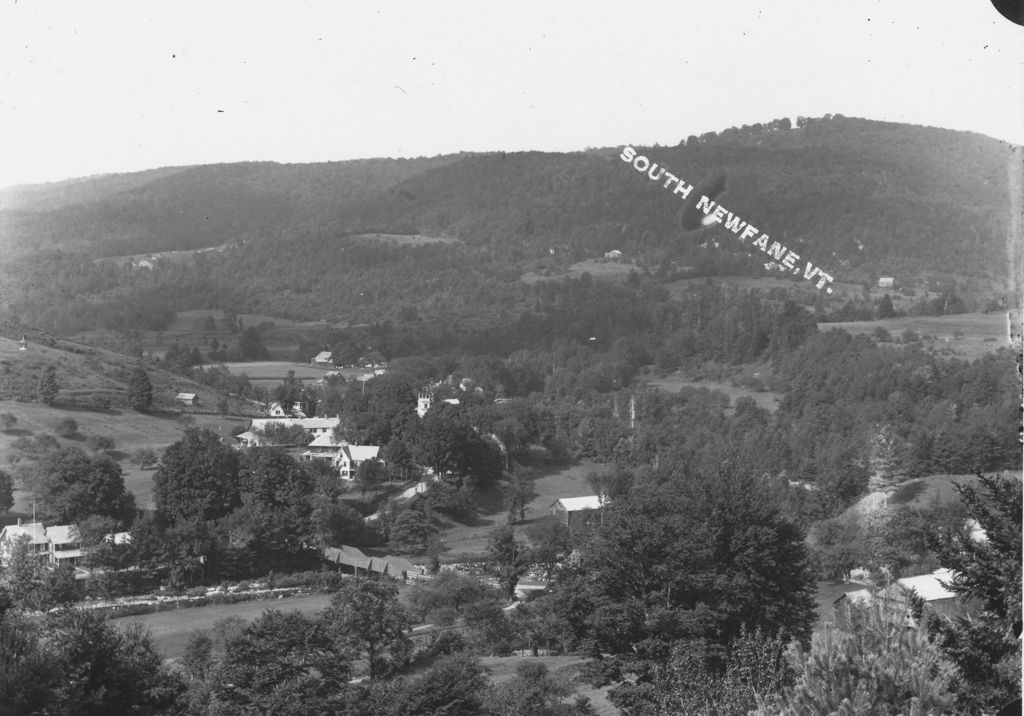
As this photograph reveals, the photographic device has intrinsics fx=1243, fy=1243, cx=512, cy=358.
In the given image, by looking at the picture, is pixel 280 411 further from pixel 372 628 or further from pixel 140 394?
pixel 372 628

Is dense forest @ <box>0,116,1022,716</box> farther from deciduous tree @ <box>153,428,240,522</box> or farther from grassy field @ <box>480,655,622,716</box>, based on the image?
grassy field @ <box>480,655,622,716</box>

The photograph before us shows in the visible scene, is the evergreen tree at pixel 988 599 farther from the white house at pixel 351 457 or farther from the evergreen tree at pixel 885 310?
the evergreen tree at pixel 885 310

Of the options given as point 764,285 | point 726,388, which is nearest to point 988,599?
point 726,388

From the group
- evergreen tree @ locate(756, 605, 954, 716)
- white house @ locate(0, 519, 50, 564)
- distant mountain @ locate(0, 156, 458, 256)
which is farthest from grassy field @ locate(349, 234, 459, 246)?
evergreen tree @ locate(756, 605, 954, 716)

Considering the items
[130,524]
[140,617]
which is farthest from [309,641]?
[130,524]

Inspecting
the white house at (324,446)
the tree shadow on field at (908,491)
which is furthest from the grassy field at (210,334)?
the tree shadow on field at (908,491)

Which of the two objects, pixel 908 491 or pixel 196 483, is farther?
pixel 908 491

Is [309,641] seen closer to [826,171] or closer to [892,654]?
[892,654]
